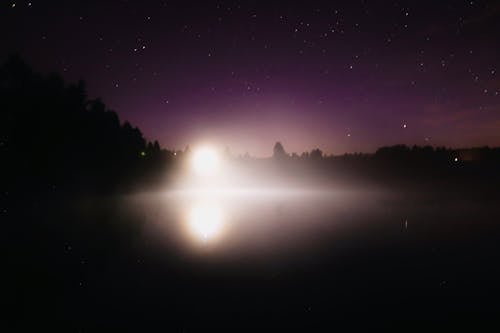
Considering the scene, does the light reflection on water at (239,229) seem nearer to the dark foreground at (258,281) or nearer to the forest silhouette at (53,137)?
the dark foreground at (258,281)

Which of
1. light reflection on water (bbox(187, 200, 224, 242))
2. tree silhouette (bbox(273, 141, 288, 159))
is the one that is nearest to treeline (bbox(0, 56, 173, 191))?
light reflection on water (bbox(187, 200, 224, 242))

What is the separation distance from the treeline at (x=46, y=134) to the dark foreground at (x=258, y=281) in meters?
14.4

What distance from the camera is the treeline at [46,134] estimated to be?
28.2 m

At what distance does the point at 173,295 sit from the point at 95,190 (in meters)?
33.4

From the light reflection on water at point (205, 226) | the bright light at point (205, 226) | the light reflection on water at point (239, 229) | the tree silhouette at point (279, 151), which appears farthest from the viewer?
the tree silhouette at point (279, 151)

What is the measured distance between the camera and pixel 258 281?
9391 mm

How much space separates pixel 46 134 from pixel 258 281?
98.5ft

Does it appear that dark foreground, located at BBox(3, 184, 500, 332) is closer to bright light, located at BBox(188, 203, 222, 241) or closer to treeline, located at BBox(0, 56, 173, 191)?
bright light, located at BBox(188, 203, 222, 241)

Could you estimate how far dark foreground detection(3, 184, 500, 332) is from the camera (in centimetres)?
706

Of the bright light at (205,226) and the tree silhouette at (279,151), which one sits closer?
the bright light at (205,226)

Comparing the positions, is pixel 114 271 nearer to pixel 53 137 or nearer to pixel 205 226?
pixel 205 226

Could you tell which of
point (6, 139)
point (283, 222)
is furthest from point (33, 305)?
point (6, 139)

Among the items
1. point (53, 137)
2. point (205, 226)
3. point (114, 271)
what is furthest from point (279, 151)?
point (114, 271)

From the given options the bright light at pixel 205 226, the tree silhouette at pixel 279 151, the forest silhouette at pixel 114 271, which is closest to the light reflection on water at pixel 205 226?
the bright light at pixel 205 226
